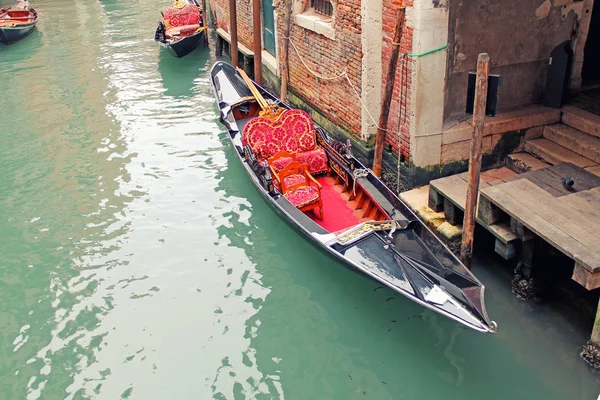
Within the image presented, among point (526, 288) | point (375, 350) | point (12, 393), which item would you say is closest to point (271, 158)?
point (375, 350)

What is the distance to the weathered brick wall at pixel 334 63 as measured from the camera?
6.30 meters

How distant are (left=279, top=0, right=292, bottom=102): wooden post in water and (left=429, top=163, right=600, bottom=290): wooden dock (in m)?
3.79

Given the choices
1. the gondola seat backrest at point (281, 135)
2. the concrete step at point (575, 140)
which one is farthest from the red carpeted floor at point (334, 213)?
the concrete step at point (575, 140)

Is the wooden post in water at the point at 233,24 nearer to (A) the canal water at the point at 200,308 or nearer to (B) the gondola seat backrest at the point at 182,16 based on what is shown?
(A) the canal water at the point at 200,308

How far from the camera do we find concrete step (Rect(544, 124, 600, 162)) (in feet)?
17.6

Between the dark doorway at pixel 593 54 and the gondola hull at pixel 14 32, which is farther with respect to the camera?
the gondola hull at pixel 14 32

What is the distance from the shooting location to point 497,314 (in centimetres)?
459

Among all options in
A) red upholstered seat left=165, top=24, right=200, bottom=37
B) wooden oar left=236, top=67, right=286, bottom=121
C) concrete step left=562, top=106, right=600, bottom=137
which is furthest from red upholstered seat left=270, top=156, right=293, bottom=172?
red upholstered seat left=165, top=24, right=200, bottom=37

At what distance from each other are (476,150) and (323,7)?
3.93 meters

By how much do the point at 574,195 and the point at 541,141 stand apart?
1437 millimetres

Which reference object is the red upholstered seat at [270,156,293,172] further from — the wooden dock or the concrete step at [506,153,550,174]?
the concrete step at [506,153,550,174]

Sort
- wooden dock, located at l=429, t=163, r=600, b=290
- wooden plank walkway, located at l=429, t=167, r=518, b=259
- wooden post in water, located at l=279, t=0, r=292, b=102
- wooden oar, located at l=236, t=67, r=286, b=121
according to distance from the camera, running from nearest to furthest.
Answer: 1. wooden dock, located at l=429, t=163, r=600, b=290
2. wooden plank walkway, located at l=429, t=167, r=518, b=259
3. wooden oar, located at l=236, t=67, r=286, b=121
4. wooden post in water, located at l=279, t=0, r=292, b=102

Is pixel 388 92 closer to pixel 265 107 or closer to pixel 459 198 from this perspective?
pixel 459 198

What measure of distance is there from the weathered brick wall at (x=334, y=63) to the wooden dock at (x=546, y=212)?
6.26ft
